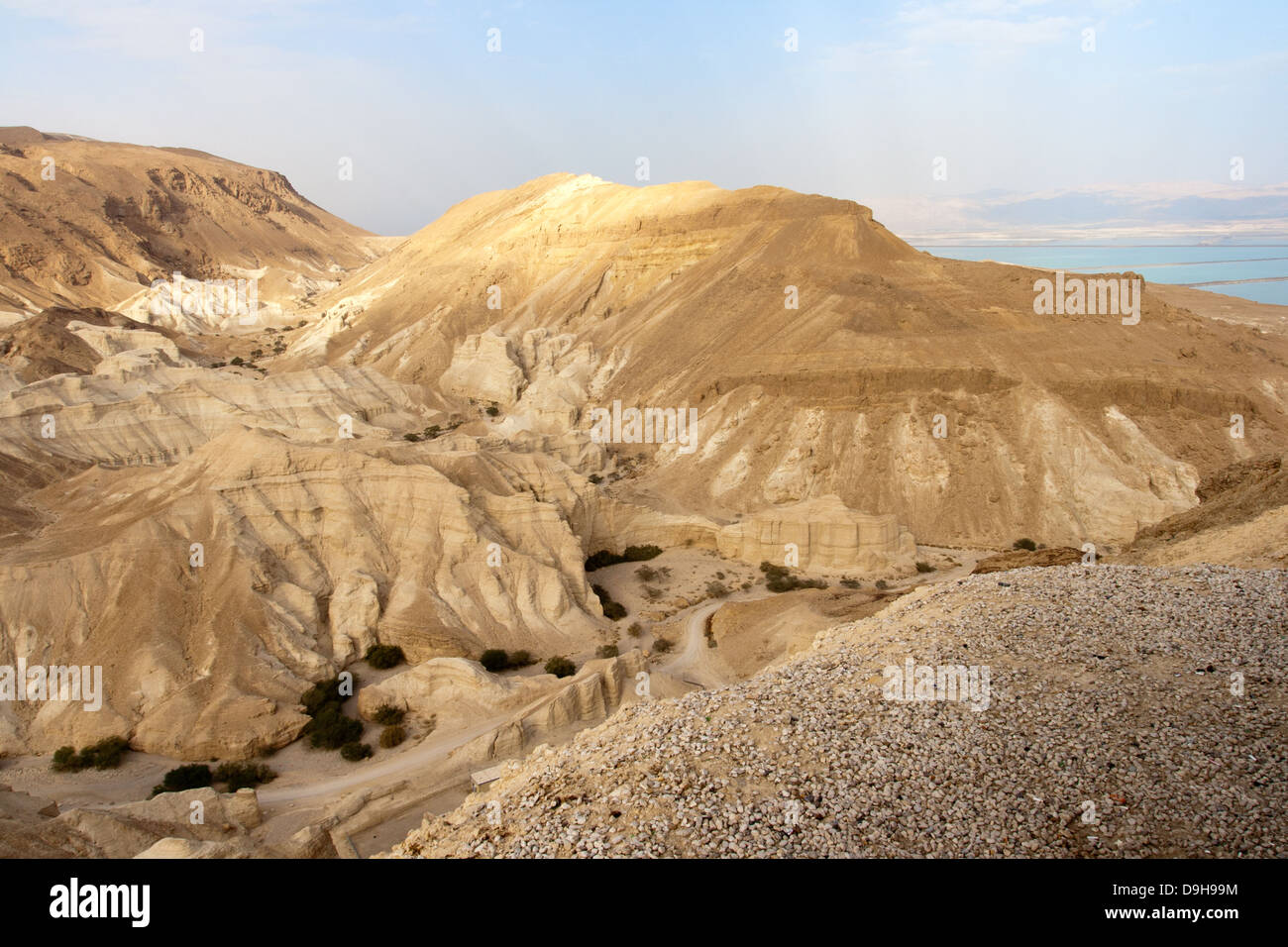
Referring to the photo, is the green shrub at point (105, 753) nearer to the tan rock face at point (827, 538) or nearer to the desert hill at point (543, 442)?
the desert hill at point (543, 442)

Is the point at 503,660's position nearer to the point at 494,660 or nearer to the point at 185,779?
the point at 494,660

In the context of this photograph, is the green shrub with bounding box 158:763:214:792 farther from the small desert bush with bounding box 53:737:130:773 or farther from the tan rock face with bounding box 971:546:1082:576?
the tan rock face with bounding box 971:546:1082:576
